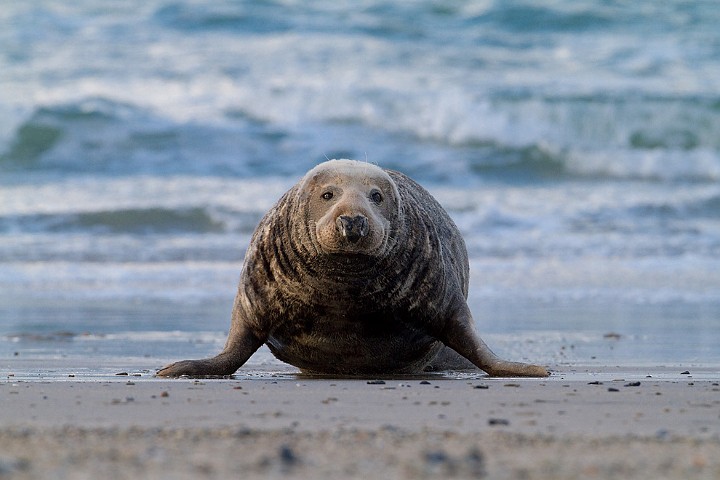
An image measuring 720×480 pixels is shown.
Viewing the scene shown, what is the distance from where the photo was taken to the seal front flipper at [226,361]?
617cm

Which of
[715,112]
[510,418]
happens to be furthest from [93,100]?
[510,418]

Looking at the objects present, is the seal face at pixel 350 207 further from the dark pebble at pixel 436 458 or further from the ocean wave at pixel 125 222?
the ocean wave at pixel 125 222

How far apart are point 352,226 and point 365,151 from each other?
1945 cm

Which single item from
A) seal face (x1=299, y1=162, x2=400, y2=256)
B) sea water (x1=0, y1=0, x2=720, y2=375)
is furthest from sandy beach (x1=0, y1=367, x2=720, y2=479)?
sea water (x1=0, y1=0, x2=720, y2=375)

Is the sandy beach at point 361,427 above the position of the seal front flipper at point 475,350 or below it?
below

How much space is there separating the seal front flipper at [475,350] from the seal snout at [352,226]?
1.03m

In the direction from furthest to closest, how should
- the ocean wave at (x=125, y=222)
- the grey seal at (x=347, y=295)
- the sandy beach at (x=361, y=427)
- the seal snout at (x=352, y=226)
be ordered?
the ocean wave at (x=125, y=222) → the grey seal at (x=347, y=295) → the seal snout at (x=352, y=226) → the sandy beach at (x=361, y=427)

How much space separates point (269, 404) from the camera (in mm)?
4770

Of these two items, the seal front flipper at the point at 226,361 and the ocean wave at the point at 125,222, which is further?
the ocean wave at the point at 125,222

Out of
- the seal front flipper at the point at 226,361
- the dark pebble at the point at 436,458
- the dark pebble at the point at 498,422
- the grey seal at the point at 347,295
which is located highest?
the grey seal at the point at 347,295

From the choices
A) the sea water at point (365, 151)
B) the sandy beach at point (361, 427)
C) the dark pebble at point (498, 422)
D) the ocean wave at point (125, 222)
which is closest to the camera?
the sandy beach at point (361, 427)

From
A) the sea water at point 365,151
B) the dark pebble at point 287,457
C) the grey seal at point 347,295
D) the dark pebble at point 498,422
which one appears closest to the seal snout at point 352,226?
the grey seal at point 347,295

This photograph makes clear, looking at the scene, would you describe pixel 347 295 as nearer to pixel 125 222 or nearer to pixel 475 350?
pixel 475 350

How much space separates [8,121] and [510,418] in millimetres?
24658
